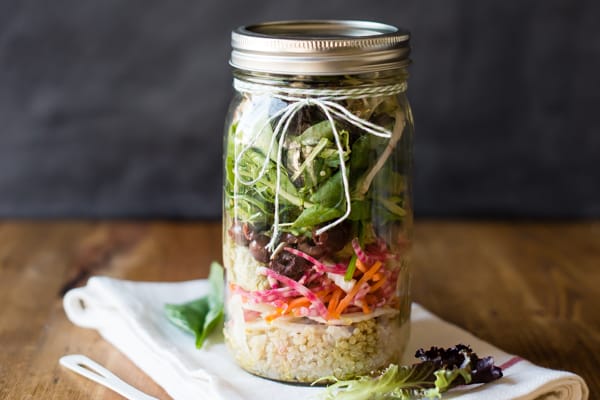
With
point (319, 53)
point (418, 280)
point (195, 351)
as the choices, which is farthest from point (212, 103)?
point (319, 53)

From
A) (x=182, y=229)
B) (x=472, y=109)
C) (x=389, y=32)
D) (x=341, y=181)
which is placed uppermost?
(x=389, y=32)

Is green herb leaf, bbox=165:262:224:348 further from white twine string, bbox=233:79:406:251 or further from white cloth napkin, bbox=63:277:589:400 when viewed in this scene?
white twine string, bbox=233:79:406:251

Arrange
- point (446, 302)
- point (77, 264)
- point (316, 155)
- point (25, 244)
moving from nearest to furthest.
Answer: point (316, 155) < point (446, 302) < point (77, 264) < point (25, 244)

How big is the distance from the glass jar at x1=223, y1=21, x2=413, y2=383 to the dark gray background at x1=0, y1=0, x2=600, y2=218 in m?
0.80

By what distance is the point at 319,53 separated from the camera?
99cm

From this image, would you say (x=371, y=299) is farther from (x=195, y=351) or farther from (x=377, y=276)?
(x=195, y=351)

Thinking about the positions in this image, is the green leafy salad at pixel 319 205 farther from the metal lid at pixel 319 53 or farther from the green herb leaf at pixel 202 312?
the green herb leaf at pixel 202 312

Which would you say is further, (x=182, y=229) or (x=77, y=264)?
(x=182, y=229)

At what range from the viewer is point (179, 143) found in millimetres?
1935

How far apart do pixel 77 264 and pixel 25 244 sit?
0.61 feet

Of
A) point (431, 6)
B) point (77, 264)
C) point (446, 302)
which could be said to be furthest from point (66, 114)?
point (446, 302)

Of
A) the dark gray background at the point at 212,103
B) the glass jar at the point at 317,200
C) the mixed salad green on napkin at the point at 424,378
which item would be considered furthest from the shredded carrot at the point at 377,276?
the dark gray background at the point at 212,103

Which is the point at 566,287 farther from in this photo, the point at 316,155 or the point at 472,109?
the point at 316,155

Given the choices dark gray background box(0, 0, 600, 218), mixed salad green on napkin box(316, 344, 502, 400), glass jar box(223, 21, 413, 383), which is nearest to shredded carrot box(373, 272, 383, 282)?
Answer: glass jar box(223, 21, 413, 383)
